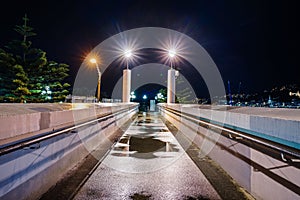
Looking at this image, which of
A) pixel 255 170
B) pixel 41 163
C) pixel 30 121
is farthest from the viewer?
pixel 30 121

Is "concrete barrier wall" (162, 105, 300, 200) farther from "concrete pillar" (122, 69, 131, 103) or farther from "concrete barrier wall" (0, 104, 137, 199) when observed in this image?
"concrete pillar" (122, 69, 131, 103)

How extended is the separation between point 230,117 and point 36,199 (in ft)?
16.7

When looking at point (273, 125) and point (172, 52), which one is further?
point (172, 52)

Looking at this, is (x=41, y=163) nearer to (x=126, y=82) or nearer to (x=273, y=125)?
(x=273, y=125)

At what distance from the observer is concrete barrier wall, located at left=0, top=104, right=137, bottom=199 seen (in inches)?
154

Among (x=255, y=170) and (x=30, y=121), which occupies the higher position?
(x=30, y=121)

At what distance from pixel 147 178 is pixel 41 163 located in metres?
2.16

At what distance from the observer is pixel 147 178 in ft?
19.4

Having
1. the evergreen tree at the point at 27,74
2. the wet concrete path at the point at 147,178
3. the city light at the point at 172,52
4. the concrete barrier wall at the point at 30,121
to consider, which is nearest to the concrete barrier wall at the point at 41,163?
the concrete barrier wall at the point at 30,121

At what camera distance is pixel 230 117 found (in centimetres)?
746

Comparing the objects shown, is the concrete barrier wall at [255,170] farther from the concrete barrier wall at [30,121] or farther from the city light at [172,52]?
the city light at [172,52]

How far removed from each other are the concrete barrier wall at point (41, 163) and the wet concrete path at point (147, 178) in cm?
68

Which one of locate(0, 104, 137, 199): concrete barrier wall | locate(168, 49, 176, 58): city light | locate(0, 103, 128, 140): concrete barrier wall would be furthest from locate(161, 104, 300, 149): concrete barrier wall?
locate(168, 49, 176, 58): city light

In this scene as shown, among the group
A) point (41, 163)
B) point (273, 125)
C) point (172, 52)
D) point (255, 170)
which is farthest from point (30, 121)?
point (172, 52)
